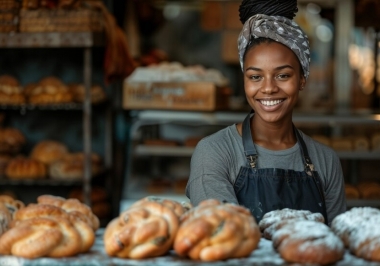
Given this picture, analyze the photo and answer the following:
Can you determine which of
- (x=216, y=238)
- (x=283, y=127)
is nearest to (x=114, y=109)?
(x=283, y=127)

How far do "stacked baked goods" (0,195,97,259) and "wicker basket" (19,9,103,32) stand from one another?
3.85 meters

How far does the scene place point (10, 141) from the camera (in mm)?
6035

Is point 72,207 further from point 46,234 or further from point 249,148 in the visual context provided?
point 249,148

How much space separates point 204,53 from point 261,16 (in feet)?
20.6

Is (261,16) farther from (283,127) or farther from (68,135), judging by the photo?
(68,135)

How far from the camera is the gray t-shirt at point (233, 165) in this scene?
251cm

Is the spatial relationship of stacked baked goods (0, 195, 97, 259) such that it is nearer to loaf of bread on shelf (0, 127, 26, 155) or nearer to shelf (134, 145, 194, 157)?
shelf (134, 145, 194, 157)

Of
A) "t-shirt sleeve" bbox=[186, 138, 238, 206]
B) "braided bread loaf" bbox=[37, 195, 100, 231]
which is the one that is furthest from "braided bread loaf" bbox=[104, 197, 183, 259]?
"t-shirt sleeve" bbox=[186, 138, 238, 206]

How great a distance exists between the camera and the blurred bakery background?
5512mm

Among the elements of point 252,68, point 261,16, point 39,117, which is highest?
point 261,16

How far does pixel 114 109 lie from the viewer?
21.1 feet

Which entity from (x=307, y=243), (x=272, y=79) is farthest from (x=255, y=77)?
(x=307, y=243)

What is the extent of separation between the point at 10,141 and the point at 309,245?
4870mm

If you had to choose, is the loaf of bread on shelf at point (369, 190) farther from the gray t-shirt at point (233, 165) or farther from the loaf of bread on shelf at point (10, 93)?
the loaf of bread on shelf at point (10, 93)
